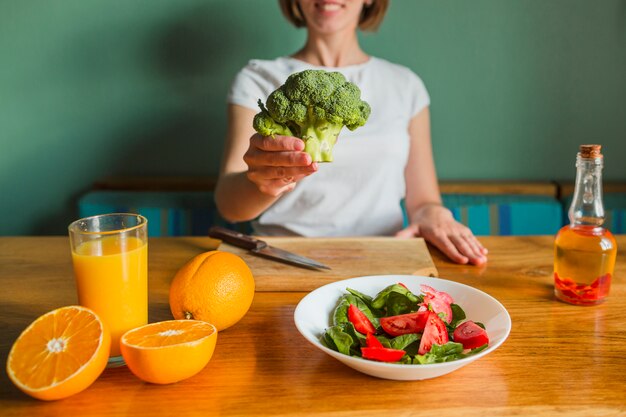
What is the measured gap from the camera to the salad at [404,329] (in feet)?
2.36

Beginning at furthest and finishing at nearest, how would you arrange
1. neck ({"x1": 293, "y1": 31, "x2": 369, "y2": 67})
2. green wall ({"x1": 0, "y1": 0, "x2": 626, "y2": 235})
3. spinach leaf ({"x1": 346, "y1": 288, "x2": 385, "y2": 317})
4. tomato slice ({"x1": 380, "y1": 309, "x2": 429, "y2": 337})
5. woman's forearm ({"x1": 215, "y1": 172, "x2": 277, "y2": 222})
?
green wall ({"x1": 0, "y1": 0, "x2": 626, "y2": 235}), neck ({"x1": 293, "y1": 31, "x2": 369, "y2": 67}), woman's forearm ({"x1": 215, "y1": 172, "x2": 277, "y2": 222}), spinach leaf ({"x1": 346, "y1": 288, "x2": 385, "y2": 317}), tomato slice ({"x1": 380, "y1": 309, "x2": 429, "y2": 337})

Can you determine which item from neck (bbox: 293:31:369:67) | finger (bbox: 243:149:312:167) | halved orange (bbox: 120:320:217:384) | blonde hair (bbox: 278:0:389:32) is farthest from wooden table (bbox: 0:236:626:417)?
blonde hair (bbox: 278:0:389:32)

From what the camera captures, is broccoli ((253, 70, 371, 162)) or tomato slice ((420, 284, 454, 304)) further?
broccoli ((253, 70, 371, 162))

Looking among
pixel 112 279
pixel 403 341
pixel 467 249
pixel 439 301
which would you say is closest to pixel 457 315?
pixel 439 301

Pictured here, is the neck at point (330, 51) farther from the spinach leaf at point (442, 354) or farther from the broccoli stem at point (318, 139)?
the spinach leaf at point (442, 354)

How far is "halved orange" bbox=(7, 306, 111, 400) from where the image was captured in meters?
0.65

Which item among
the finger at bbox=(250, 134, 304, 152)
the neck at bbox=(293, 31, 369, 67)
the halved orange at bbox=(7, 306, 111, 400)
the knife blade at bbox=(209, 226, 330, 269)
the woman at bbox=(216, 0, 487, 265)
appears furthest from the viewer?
the neck at bbox=(293, 31, 369, 67)

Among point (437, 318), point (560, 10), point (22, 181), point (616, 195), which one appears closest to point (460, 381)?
point (437, 318)

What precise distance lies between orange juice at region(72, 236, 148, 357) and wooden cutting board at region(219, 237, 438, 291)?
31cm

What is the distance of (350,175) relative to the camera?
173 centimetres

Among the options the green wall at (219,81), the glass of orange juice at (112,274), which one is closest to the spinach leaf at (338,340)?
the glass of orange juice at (112,274)

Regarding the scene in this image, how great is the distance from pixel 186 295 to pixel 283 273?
0.30m

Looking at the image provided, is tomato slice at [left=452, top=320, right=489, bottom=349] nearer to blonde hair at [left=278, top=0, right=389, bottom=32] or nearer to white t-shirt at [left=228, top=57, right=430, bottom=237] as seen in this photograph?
white t-shirt at [left=228, top=57, right=430, bottom=237]

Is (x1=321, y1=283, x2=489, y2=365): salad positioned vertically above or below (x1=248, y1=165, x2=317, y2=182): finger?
below
